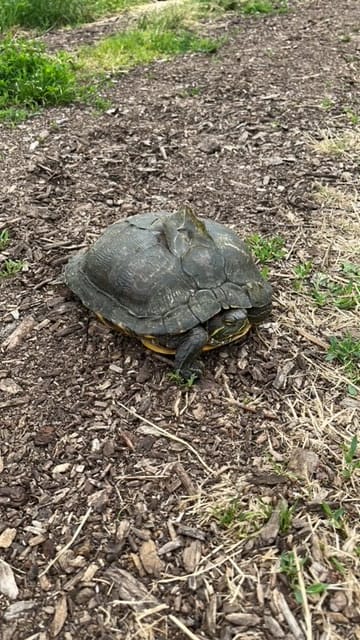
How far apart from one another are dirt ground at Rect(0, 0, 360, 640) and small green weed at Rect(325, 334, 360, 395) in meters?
0.06

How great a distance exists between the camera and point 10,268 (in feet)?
12.9

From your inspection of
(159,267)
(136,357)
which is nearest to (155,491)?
(136,357)

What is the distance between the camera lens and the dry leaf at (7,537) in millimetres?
2525

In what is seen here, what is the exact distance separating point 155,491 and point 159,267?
1.07 meters

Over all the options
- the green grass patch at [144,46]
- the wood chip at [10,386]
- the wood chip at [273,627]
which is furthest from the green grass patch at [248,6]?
the wood chip at [273,627]

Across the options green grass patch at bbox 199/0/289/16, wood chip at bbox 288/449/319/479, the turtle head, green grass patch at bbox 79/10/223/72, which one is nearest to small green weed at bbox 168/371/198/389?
the turtle head

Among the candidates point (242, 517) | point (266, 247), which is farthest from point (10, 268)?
point (242, 517)

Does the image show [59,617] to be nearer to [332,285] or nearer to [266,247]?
[332,285]

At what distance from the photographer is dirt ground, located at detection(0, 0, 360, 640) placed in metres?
2.33

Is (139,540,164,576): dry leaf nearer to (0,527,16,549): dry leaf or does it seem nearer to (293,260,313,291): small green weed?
(0,527,16,549): dry leaf

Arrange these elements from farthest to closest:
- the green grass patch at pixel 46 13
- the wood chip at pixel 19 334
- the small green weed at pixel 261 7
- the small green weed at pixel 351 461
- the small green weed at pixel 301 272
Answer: the small green weed at pixel 261 7, the green grass patch at pixel 46 13, the small green weed at pixel 301 272, the wood chip at pixel 19 334, the small green weed at pixel 351 461

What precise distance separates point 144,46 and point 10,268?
13.7ft

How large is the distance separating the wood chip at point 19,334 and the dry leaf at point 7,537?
1101mm

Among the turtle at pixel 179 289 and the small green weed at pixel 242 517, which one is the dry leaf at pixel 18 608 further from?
the turtle at pixel 179 289
